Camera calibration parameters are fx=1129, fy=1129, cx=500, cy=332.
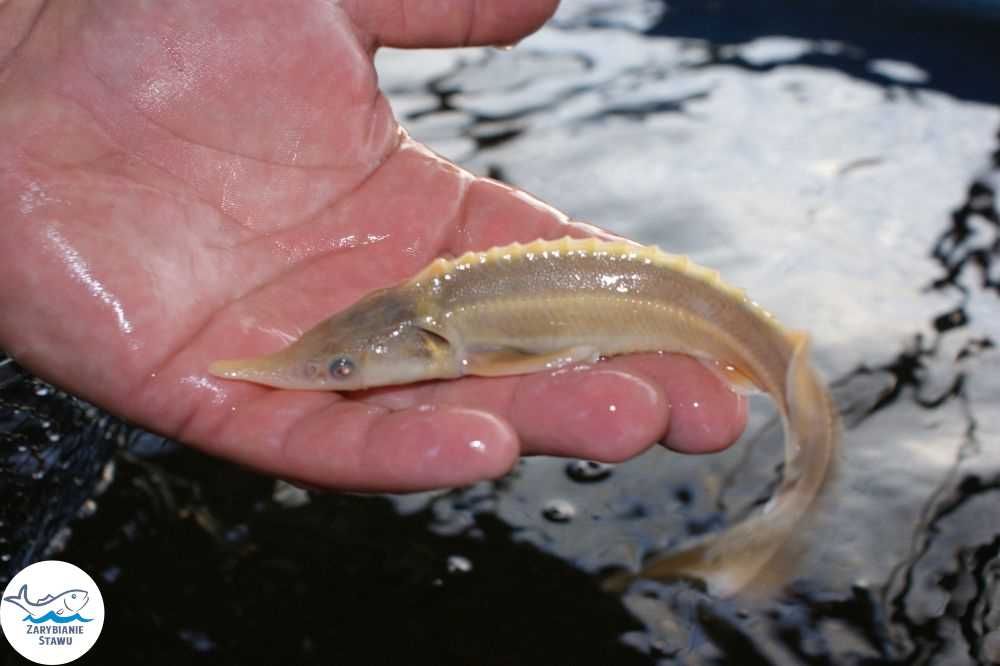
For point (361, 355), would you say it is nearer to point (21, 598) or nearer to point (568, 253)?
point (568, 253)

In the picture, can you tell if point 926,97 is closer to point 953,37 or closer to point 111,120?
point 953,37

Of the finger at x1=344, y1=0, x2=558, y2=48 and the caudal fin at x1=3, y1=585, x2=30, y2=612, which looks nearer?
the caudal fin at x1=3, y1=585, x2=30, y2=612

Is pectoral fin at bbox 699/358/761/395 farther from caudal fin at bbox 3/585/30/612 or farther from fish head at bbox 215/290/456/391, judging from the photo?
caudal fin at bbox 3/585/30/612

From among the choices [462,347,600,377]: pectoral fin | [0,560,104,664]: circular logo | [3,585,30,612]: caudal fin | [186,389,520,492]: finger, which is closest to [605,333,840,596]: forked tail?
[462,347,600,377]: pectoral fin

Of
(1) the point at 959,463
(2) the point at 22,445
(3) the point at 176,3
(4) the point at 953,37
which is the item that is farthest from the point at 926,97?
(2) the point at 22,445

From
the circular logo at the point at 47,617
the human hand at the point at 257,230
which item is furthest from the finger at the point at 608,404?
the circular logo at the point at 47,617

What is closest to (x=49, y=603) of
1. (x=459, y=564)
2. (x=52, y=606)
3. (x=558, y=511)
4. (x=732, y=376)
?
(x=52, y=606)
